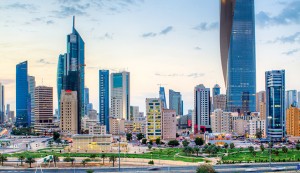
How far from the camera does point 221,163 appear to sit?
26812 millimetres

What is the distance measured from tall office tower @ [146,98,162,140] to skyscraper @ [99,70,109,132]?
40.6m

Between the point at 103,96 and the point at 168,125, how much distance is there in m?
50.1

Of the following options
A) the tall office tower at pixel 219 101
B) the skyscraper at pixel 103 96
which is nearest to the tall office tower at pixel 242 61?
the tall office tower at pixel 219 101

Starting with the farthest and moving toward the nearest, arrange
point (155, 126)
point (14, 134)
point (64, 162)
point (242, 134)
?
point (14, 134), point (242, 134), point (155, 126), point (64, 162)

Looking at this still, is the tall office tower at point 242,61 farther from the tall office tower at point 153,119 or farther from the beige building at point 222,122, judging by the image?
the tall office tower at point 153,119

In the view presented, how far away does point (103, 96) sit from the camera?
324ft

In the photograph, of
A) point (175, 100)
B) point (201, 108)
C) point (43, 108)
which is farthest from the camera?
point (175, 100)

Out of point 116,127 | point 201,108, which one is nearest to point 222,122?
point 201,108

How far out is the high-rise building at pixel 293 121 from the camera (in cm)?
5378

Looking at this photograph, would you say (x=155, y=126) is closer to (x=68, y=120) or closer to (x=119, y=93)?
(x=68, y=120)

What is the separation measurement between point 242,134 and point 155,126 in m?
17.7

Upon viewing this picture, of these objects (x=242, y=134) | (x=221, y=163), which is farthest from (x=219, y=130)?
(x=221, y=163)

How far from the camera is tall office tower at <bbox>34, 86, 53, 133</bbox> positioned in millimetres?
71000

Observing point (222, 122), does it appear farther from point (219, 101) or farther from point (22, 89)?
point (22, 89)
